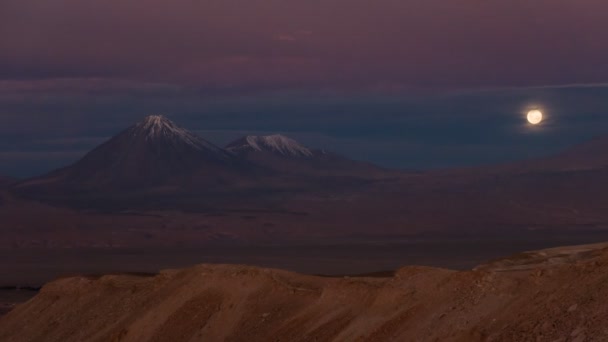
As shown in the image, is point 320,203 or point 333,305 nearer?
point 333,305

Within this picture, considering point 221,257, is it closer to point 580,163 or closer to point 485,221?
point 485,221

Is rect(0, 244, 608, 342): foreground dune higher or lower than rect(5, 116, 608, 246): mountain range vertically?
higher

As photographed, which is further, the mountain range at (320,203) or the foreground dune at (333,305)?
the mountain range at (320,203)

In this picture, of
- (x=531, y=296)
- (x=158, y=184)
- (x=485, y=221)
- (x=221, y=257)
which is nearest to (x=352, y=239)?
(x=485, y=221)

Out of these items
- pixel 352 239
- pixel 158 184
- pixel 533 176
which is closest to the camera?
pixel 352 239

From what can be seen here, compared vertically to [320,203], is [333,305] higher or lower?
higher

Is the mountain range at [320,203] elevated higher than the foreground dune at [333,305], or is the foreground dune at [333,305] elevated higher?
the foreground dune at [333,305]

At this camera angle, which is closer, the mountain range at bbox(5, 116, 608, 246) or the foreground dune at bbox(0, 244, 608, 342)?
the foreground dune at bbox(0, 244, 608, 342)

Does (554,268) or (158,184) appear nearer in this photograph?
(554,268)
